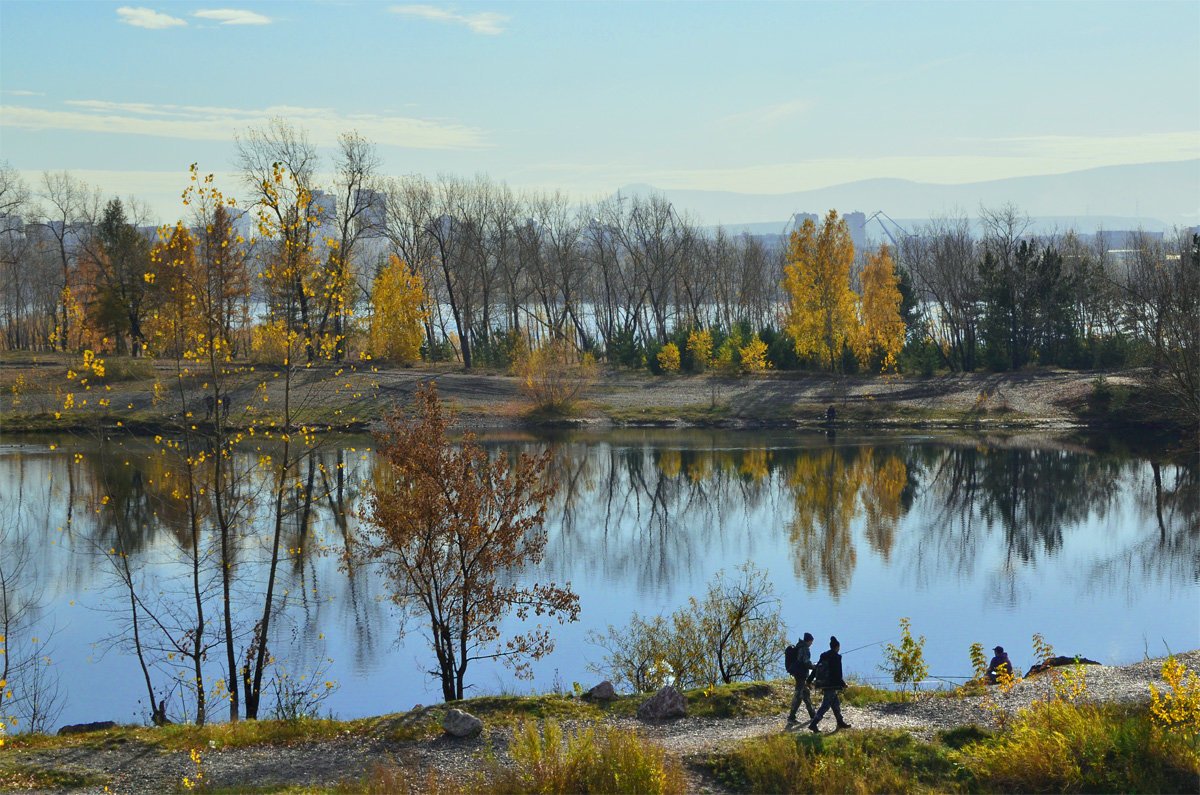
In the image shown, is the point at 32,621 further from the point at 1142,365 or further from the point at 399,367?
the point at 1142,365

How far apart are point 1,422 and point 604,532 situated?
34799 mm

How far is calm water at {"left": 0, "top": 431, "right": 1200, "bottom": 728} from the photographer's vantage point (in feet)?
66.9

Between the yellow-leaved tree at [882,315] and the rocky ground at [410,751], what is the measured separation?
46.2 meters

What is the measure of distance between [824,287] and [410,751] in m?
48.6

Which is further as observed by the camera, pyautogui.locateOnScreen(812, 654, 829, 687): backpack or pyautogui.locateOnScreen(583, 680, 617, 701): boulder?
pyautogui.locateOnScreen(583, 680, 617, 701): boulder

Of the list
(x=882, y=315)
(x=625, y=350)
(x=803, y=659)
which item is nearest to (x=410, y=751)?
(x=803, y=659)

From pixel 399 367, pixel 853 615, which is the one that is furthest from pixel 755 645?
pixel 399 367

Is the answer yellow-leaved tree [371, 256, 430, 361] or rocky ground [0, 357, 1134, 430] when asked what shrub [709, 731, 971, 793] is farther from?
yellow-leaved tree [371, 256, 430, 361]

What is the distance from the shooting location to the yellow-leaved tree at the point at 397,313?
203 ft

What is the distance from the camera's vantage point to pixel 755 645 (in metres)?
19.0

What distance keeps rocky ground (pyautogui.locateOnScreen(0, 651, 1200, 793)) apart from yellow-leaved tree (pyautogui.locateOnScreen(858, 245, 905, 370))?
151ft

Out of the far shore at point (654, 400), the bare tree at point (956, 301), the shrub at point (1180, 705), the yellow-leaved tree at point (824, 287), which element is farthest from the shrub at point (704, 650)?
the bare tree at point (956, 301)

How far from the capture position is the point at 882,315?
6078cm

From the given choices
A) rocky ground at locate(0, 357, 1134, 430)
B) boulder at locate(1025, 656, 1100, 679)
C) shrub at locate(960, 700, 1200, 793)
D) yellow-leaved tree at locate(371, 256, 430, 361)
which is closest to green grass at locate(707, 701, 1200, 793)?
shrub at locate(960, 700, 1200, 793)
